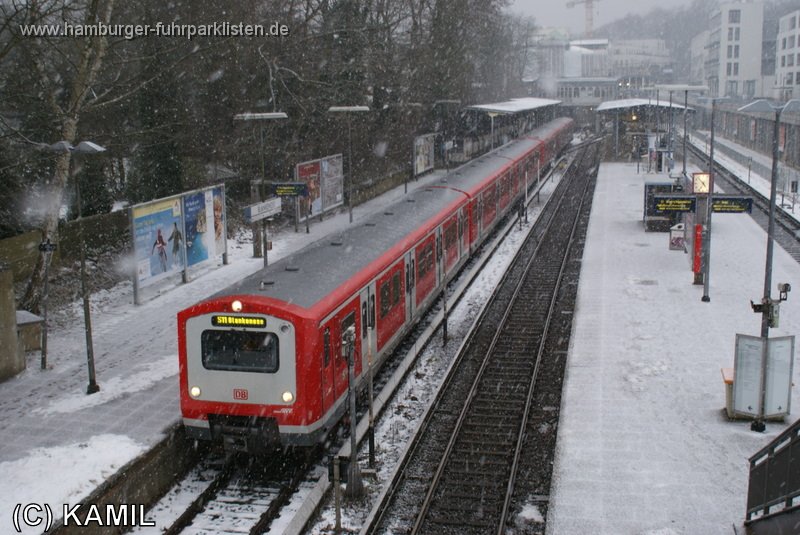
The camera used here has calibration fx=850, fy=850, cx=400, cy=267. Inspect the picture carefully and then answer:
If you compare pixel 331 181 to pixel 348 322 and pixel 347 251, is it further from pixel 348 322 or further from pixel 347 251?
pixel 348 322

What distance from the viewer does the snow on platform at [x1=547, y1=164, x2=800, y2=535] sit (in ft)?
34.2

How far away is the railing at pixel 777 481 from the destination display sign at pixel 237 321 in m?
6.07

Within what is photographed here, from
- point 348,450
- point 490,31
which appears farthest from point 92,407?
point 490,31

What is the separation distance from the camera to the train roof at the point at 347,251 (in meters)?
11.7

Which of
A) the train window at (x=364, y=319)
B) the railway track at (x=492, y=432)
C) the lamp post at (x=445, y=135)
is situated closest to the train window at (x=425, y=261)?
the railway track at (x=492, y=432)

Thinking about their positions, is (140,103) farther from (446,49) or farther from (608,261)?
(446,49)

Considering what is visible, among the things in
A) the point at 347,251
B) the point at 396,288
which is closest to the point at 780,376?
the point at 396,288

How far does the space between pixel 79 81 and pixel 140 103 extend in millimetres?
7872

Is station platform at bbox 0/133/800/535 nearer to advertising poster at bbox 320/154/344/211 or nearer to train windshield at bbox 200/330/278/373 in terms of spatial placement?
train windshield at bbox 200/330/278/373

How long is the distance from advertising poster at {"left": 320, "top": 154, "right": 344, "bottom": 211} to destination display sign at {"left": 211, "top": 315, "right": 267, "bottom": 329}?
757 inches

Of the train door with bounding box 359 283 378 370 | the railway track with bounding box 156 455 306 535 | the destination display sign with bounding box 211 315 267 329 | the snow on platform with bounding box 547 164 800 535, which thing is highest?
the destination display sign with bounding box 211 315 267 329

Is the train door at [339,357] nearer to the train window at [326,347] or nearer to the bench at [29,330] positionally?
the train window at [326,347]

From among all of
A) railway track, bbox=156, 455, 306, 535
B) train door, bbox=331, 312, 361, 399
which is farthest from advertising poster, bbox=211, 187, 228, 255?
railway track, bbox=156, 455, 306, 535

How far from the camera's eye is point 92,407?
12984mm
